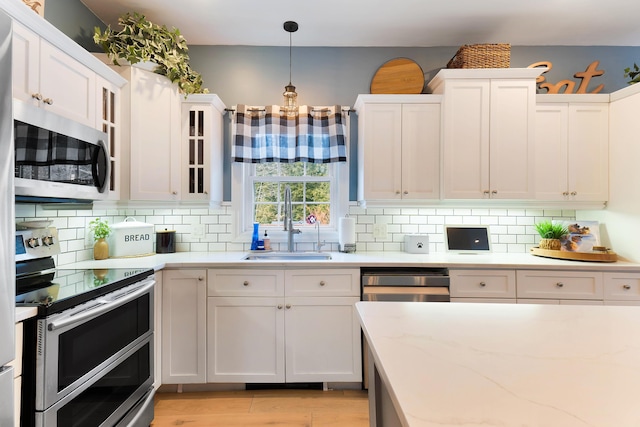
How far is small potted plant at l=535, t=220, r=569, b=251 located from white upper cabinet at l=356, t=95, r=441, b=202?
0.91 m

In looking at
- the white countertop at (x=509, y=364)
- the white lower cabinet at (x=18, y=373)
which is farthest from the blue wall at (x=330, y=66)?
the white countertop at (x=509, y=364)

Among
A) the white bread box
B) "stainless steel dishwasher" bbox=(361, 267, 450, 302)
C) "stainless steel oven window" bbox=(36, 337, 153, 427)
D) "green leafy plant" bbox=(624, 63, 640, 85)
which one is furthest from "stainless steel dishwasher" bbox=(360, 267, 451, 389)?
"green leafy plant" bbox=(624, 63, 640, 85)

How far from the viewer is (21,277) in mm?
1561

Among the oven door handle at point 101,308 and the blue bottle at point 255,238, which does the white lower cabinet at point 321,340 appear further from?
the oven door handle at point 101,308

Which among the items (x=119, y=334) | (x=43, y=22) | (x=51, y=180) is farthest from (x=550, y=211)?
(x=43, y=22)

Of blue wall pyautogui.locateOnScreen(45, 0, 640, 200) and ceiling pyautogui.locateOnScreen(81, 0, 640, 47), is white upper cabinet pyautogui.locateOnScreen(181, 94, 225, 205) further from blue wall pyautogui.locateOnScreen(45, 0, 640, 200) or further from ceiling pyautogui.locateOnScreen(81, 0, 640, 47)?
ceiling pyautogui.locateOnScreen(81, 0, 640, 47)

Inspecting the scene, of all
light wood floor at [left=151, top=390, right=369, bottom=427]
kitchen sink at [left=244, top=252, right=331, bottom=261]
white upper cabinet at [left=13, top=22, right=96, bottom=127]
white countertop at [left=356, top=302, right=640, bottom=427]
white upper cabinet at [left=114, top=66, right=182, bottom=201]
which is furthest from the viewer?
kitchen sink at [left=244, top=252, right=331, bottom=261]

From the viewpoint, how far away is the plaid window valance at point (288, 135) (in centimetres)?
278

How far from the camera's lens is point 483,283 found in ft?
7.45

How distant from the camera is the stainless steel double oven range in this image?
49.5 inches

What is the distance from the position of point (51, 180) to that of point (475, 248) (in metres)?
2.79

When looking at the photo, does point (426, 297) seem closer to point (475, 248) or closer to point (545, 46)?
point (475, 248)

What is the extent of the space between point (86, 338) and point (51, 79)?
130cm

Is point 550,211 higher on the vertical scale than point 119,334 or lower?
higher
